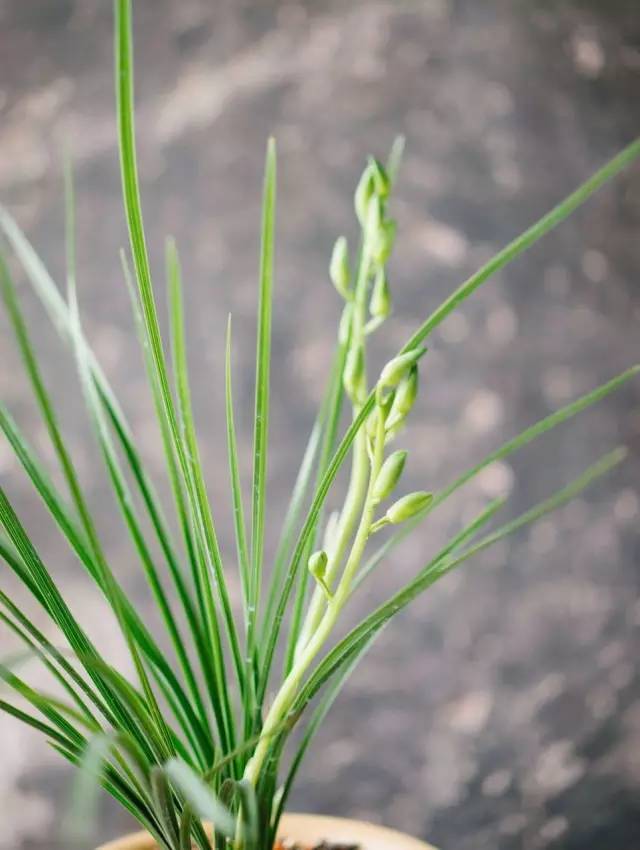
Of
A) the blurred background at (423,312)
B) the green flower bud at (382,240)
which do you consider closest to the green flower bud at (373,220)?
the green flower bud at (382,240)

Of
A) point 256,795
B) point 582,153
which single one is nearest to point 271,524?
point 256,795

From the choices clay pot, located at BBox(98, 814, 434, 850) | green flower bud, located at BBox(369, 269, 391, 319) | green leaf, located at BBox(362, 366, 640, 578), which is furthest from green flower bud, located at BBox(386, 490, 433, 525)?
clay pot, located at BBox(98, 814, 434, 850)

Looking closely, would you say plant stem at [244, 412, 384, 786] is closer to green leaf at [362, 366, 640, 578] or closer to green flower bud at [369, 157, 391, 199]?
green leaf at [362, 366, 640, 578]

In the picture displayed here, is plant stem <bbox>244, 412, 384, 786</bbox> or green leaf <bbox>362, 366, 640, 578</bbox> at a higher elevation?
green leaf <bbox>362, 366, 640, 578</bbox>

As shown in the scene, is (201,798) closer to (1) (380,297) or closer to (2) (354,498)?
(2) (354,498)

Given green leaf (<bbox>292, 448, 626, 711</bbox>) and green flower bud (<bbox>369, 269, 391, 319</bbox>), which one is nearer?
green leaf (<bbox>292, 448, 626, 711</bbox>)

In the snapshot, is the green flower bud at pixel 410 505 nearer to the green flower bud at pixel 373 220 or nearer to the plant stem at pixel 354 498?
the plant stem at pixel 354 498
